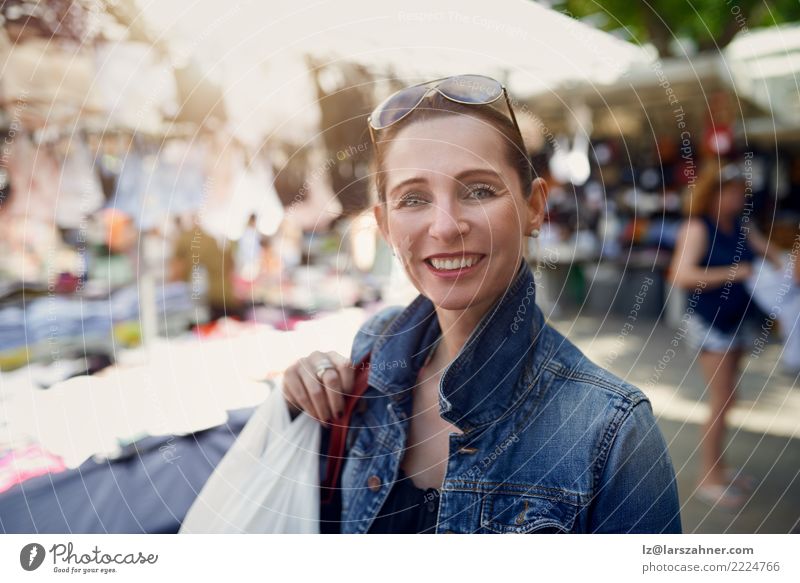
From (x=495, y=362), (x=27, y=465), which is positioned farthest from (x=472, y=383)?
(x=27, y=465)

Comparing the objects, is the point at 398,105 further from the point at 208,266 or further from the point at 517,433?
the point at 208,266

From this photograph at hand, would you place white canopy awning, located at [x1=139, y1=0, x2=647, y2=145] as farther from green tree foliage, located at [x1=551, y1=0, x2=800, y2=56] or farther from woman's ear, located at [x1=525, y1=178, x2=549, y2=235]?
woman's ear, located at [x1=525, y1=178, x2=549, y2=235]

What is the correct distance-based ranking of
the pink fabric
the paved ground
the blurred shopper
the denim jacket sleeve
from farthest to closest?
the paved ground → the blurred shopper → the pink fabric → the denim jacket sleeve

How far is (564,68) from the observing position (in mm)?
1470

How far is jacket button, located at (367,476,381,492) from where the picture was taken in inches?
45.6

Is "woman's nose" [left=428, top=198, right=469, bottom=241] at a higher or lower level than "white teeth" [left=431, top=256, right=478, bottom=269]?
higher

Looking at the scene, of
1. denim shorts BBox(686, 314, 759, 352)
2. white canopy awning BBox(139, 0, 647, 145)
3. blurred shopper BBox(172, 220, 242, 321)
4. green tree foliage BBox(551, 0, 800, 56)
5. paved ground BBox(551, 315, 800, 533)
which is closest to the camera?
white canopy awning BBox(139, 0, 647, 145)

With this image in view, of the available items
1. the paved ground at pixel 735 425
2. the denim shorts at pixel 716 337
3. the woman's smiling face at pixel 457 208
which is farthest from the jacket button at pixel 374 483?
the denim shorts at pixel 716 337

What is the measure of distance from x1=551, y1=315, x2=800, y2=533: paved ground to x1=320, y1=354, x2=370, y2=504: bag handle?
687 millimetres
